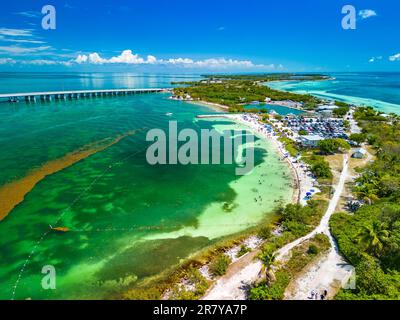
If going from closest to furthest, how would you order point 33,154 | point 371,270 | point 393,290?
point 393,290 → point 371,270 → point 33,154

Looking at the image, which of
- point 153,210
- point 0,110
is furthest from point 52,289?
point 0,110

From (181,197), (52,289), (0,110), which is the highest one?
(0,110)

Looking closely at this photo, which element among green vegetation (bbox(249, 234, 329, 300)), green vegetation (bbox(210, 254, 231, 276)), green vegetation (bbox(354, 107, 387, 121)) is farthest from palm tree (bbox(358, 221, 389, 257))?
green vegetation (bbox(354, 107, 387, 121))

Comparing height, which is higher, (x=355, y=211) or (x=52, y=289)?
(x=355, y=211)

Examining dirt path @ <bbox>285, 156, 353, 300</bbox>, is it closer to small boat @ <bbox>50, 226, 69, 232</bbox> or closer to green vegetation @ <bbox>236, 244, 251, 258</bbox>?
green vegetation @ <bbox>236, 244, 251, 258</bbox>

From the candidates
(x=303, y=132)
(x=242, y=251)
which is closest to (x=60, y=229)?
(x=242, y=251)

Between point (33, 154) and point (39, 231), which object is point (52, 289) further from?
point (33, 154)

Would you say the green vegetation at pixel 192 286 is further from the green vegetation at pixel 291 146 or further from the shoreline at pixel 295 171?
the green vegetation at pixel 291 146
